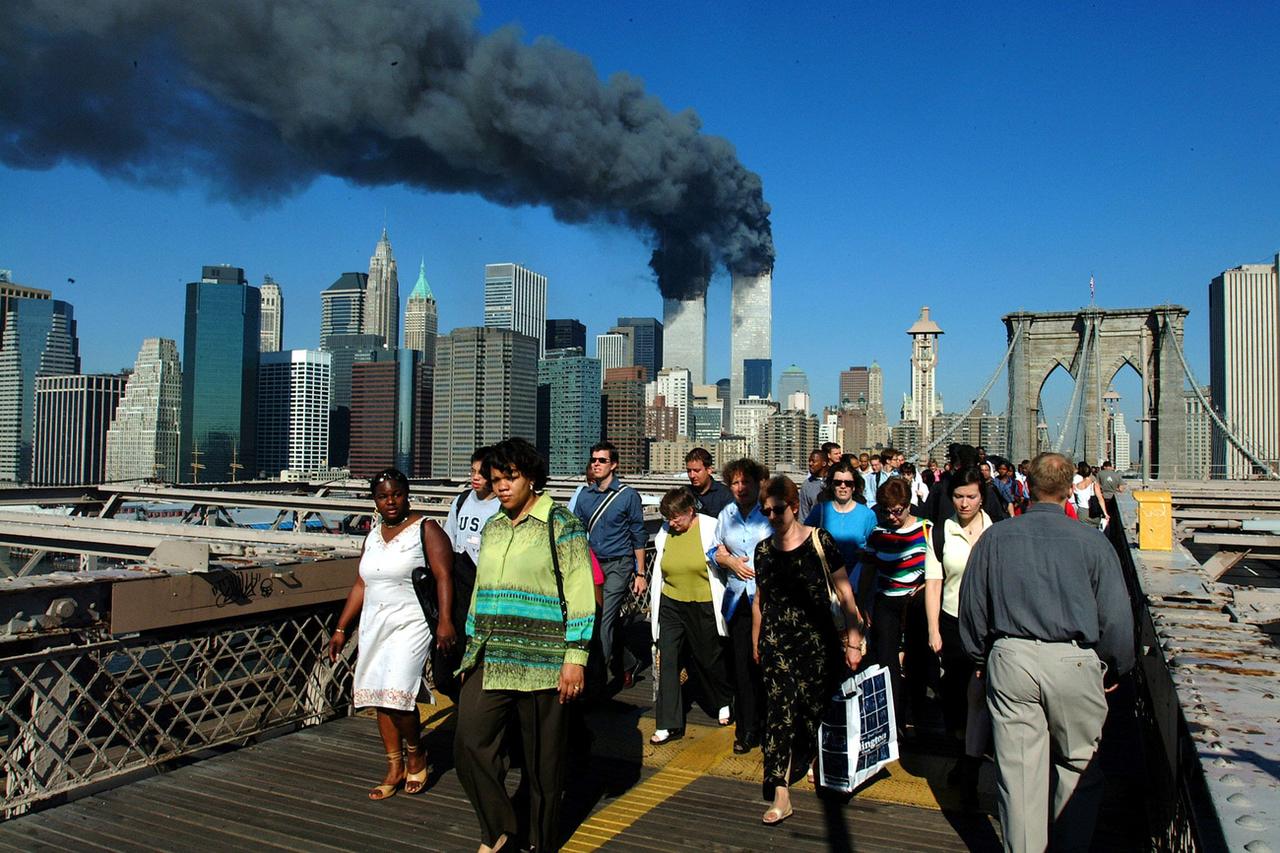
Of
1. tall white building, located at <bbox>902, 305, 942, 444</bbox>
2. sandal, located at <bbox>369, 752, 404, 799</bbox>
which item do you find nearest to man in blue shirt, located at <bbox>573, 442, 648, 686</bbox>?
sandal, located at <bbox>369, 752, 404, 799</bbox>

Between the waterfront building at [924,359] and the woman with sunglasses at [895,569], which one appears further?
the waterfront building at [924,359]

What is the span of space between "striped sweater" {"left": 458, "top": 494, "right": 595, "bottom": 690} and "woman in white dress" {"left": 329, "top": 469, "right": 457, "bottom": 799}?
2.10ft

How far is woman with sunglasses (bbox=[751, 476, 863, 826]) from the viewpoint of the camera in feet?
15.4

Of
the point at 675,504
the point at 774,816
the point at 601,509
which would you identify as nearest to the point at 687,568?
the point at 675,504

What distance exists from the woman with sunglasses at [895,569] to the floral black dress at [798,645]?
71 centimetres

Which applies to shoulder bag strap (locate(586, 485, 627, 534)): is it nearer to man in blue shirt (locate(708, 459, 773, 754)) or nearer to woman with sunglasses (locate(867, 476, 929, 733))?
man in blue shirt (locate(708, 459, 773, 754))

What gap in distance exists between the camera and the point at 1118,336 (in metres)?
58.3

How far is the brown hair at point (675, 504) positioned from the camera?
5.80 metres

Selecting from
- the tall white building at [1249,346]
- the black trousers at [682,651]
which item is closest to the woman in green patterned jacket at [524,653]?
the black trousers at [682,651]

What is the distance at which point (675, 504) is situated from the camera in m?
5.84

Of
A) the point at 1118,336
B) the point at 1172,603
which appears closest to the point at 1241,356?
the point at 1118,336

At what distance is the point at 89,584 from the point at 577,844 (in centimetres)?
267

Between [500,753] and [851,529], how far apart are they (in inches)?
106

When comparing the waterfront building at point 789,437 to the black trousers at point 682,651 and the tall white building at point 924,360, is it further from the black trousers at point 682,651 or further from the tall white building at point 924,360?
the black trousers at point 682,651
